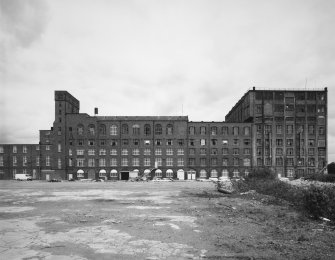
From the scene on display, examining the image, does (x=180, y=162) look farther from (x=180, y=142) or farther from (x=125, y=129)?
(x=125, y=129)

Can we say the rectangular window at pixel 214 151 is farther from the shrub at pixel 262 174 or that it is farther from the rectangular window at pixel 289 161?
the shrub at pixel 262 174

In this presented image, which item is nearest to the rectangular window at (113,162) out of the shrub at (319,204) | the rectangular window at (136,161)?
the rectangular window at (136,161)

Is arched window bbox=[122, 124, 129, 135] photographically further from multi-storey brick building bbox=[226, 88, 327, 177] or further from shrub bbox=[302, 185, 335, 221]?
shrub bbox=[302, 185, 335, 221]

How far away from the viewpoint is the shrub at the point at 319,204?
14361 mm

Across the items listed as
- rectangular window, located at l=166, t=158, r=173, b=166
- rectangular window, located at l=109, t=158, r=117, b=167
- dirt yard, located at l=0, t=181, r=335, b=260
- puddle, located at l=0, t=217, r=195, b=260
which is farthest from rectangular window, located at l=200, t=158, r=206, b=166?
puddle, located at l=0, t=217, r=195, b=260

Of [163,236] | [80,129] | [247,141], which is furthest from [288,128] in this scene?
[163,236]

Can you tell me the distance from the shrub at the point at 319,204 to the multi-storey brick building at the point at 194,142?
5390 cm

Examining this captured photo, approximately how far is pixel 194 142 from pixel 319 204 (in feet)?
183

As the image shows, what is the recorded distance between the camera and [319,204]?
1459cm

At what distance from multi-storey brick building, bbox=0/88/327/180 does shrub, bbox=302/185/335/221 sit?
177 feet

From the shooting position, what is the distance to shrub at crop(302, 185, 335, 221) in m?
14.4

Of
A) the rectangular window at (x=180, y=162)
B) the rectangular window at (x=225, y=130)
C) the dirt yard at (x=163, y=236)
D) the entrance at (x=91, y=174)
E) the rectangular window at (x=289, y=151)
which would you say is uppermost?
the rectangular window at (x=225, y=130)

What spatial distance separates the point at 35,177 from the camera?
7500cm

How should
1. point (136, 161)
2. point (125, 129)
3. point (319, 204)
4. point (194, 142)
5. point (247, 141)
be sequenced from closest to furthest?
point (319, 204), point (136, 161), point (125, 129), point (194, 142), point (247, 141)
